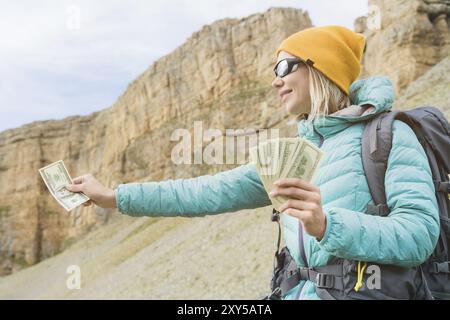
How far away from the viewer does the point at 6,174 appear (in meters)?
102

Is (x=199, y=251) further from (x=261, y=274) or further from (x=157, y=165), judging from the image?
(x=157, y=165)

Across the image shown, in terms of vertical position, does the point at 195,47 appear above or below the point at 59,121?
above

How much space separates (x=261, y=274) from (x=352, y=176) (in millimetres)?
15599

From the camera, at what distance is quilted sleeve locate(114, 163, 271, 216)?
2959 mm

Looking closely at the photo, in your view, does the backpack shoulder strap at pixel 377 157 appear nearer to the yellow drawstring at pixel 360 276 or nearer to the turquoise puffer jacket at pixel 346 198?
the turquoise puffer jacket at pixel 346 198

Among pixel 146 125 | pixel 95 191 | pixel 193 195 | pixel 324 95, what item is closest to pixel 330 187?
pixel 324 95

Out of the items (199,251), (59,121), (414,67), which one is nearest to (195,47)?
(59,121)

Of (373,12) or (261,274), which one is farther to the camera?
(373,12)

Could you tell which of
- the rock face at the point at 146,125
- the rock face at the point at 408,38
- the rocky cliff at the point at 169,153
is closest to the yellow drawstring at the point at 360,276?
the rocky cliff at the point at 169,153

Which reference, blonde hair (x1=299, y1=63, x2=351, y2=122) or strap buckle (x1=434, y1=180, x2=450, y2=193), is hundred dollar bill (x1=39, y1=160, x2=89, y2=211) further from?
strap buckle (x1=434, y1=180, x2=450, y2=193)

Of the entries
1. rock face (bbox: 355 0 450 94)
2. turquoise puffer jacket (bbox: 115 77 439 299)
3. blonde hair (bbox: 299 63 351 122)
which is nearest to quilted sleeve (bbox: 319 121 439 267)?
turquoise puffer jacket (bbox: 115 77 439 299)

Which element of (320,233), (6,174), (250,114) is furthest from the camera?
(6,174)

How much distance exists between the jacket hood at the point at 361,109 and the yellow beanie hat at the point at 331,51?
0.15 m

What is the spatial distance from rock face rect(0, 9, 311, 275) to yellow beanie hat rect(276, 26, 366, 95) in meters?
58.0
